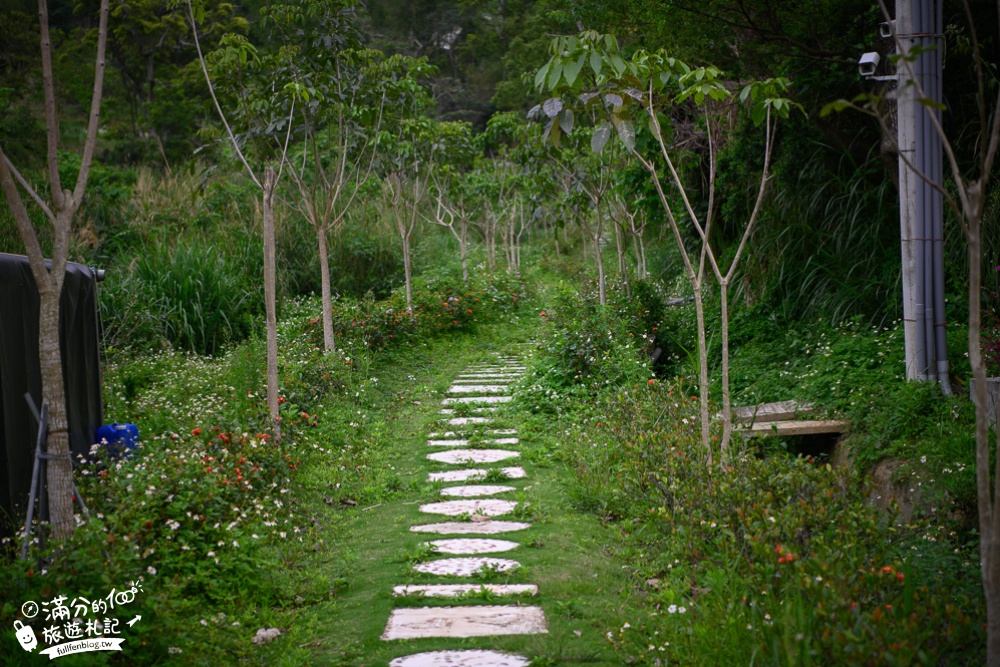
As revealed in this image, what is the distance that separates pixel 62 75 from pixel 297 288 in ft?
33.2

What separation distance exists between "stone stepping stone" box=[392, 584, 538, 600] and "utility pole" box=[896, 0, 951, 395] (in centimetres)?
282

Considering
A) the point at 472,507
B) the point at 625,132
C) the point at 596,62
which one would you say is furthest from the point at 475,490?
the point at 596,62

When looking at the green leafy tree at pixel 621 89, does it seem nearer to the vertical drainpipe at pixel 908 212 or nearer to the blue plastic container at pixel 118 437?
the vertical drainpipe at pixel 908 212

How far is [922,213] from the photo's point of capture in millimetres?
5051

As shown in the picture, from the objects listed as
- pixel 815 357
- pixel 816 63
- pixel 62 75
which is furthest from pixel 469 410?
pixel 62 75

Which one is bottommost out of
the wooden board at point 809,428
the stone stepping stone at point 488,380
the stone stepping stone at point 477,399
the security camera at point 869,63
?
the stone stepping stone at point 477,399

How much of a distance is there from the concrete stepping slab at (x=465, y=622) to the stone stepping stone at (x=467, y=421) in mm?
3451

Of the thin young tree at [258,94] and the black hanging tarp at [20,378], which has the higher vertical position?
the thin young tree at [258,94]

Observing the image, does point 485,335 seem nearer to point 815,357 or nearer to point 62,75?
point 815,357

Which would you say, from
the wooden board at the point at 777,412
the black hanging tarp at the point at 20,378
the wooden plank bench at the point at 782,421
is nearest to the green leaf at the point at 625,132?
the wooden plank bench at the point at 782,421

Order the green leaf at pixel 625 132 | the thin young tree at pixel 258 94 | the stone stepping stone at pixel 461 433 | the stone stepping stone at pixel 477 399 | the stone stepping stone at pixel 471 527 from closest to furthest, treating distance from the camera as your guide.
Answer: the green leaf at pixel 625 132, the stone stepping stone at pixel 471 527, the thin young tree at pixel 258 94, the stone stepping stone at pixel 461 433, the stone stepping stone at pixel 477 399

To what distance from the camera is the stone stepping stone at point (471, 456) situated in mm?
6007

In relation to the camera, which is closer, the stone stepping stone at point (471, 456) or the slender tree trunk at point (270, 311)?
the slender tree trunk at point (270, 311)

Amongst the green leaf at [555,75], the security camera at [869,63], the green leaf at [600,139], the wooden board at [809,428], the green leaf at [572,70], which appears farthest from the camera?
the wooden board at [809,428]
